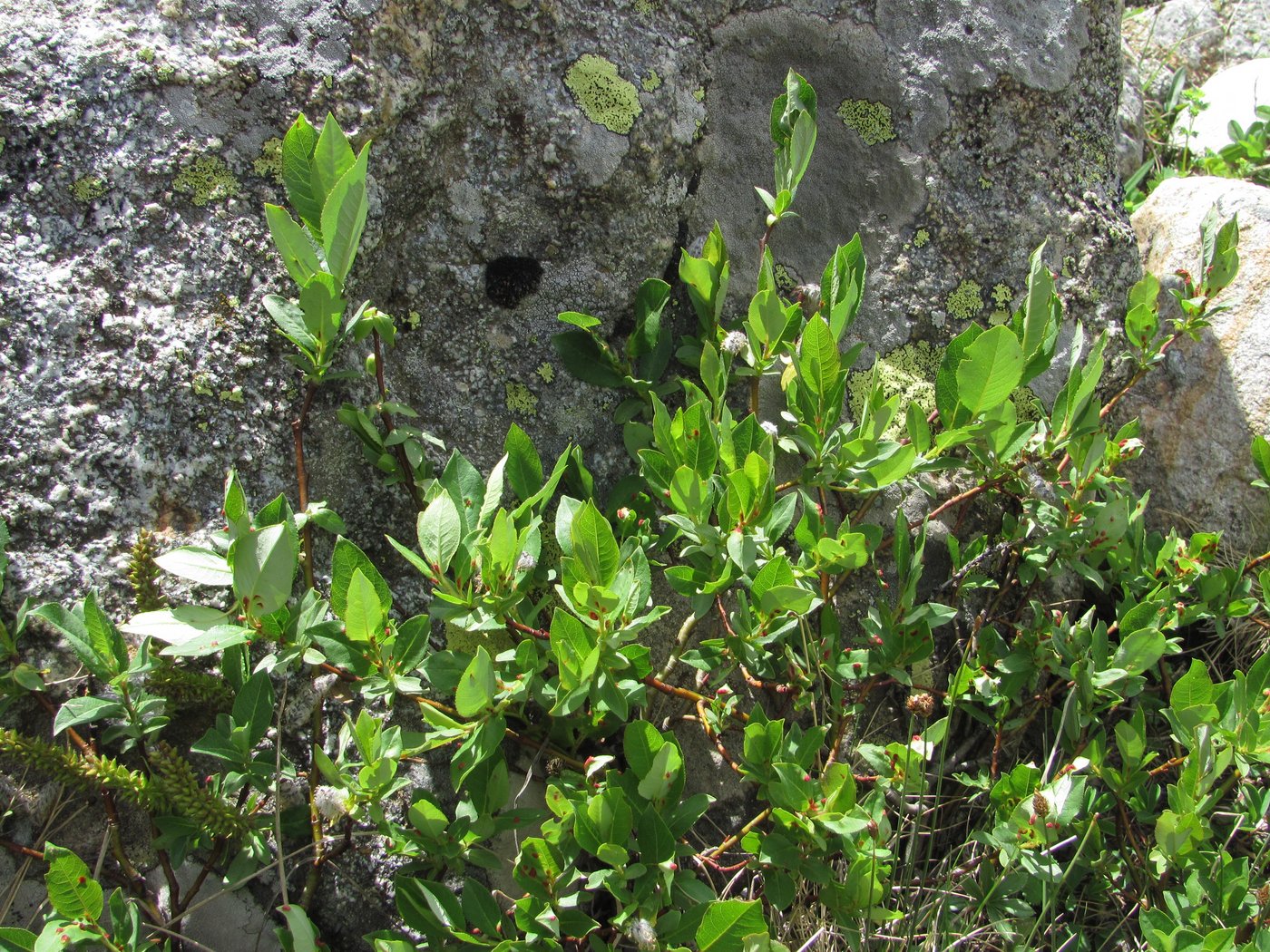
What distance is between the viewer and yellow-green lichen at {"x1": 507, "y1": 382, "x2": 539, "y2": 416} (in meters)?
1.86

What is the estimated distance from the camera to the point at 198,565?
141 centimetres

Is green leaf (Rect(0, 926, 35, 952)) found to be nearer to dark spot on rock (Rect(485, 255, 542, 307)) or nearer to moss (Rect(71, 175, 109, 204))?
moss (Rect(71, 175, 109, 204))

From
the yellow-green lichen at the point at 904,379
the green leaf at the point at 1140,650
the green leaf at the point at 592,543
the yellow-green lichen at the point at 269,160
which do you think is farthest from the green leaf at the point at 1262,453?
the yellow-green lichen at the point at 269,160

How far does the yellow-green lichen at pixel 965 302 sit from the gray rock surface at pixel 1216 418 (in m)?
0.49

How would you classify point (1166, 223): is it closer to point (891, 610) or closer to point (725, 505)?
point (891, 610)

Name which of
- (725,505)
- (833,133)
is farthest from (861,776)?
(833,133)

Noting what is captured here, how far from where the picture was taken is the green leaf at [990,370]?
5.15 ft

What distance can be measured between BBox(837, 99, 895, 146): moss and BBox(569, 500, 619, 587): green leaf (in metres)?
1.23

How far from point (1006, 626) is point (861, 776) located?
53 centimetres

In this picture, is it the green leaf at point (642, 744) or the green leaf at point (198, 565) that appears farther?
the green leaf at point (642, 744)

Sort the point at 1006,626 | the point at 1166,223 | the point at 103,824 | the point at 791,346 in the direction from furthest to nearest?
the point at 1166,223 < the point at 1006,626 < the point at 791,346 < the point at 103,824

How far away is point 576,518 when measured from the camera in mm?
1423

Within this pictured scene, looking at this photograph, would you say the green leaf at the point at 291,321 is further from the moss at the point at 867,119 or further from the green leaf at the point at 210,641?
the moss at the point at 867,119

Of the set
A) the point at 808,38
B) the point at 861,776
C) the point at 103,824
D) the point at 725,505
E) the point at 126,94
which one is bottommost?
the point at 103,824
